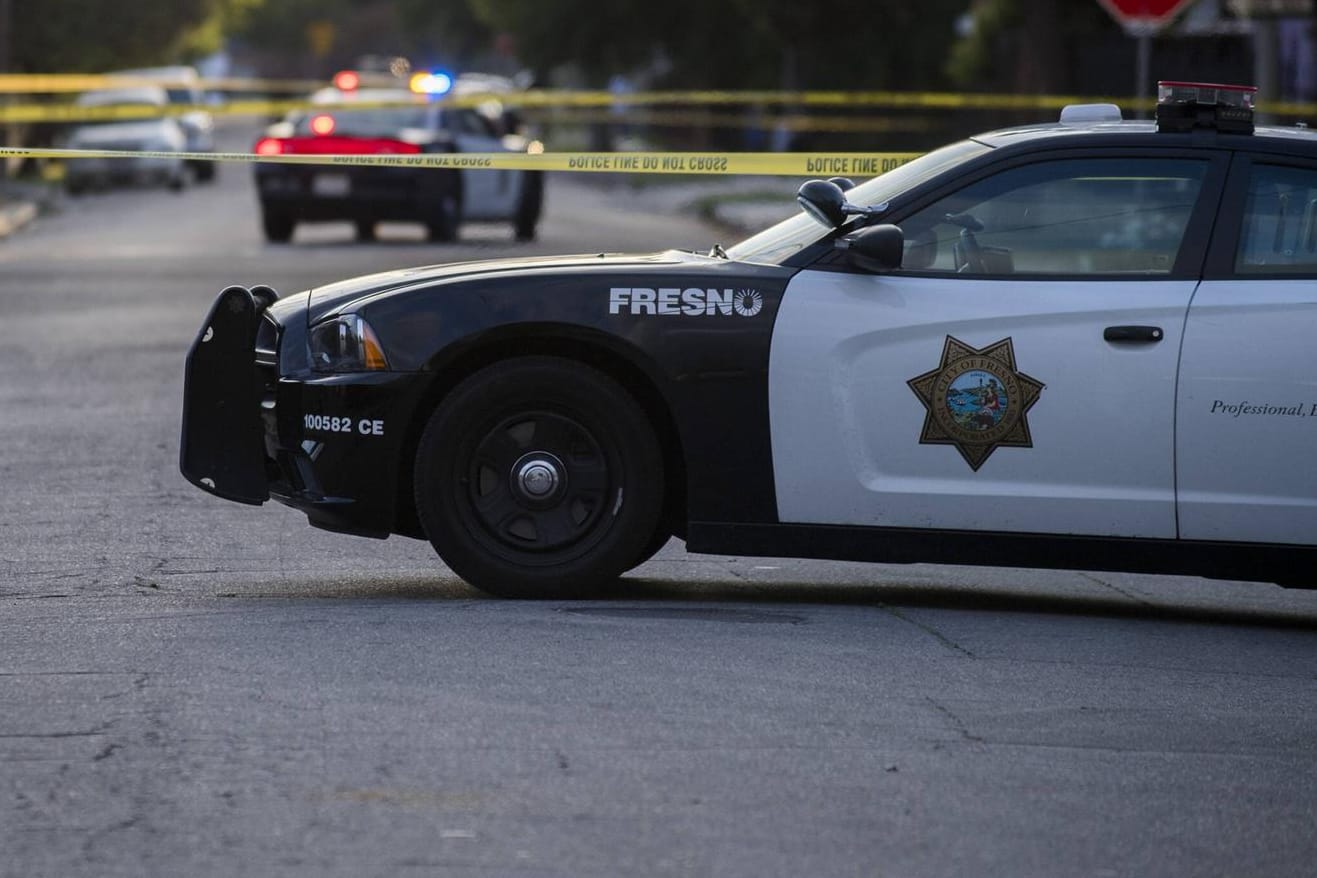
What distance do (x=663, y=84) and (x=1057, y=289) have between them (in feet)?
176

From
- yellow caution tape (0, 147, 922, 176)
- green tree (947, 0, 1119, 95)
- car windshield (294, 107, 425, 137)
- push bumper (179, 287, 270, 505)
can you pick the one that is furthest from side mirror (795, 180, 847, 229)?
green tree (947, 0, 1119, 95)

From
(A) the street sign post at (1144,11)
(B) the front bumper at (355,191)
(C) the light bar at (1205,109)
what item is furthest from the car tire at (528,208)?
(C) the light bar at (1205,109)

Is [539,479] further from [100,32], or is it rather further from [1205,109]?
[100,32]

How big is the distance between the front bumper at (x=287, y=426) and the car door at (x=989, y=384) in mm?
1160

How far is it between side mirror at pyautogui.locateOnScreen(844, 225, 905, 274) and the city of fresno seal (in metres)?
0.29

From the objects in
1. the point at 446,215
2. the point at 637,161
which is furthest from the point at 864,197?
the point at 446,215

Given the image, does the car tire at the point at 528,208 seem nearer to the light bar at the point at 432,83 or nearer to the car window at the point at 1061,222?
the light bar at the point at 432,83

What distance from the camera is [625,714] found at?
5785 millimetres

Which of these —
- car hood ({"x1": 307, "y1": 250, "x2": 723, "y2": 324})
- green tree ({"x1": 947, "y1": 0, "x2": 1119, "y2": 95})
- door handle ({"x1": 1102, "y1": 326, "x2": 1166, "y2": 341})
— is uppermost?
green tree ({"x1": 947, "y1": 0, "x2": 1119, "y2": 95})

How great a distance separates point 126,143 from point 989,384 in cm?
3450

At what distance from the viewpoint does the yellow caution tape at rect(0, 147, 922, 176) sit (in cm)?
1004

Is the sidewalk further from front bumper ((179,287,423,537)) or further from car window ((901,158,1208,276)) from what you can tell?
car window ((901,158,1208,276))

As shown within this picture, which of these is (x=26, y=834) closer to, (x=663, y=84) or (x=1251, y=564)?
(x=1251, y=564)

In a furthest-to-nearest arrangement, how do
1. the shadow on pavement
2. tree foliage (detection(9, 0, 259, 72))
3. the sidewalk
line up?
1. tree foliage (detection(9, 0, 259, 72))
2. the sidewalk
3. the shadow on pavement
